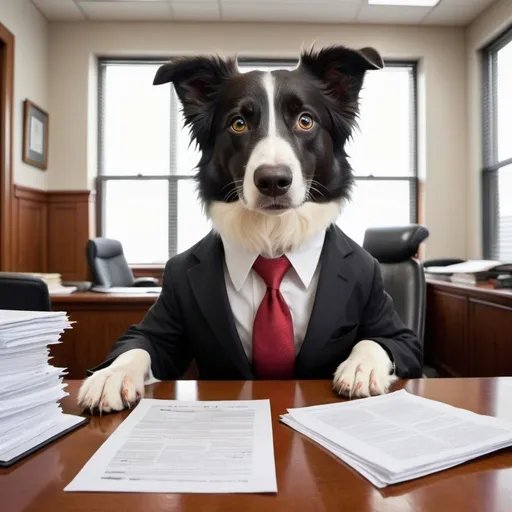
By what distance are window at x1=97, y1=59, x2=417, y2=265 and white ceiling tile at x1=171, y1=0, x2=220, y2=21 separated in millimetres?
637

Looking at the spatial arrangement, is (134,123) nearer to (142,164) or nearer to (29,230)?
(142,164)

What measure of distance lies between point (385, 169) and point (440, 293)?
2.19 meters

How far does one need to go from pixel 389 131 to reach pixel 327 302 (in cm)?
441

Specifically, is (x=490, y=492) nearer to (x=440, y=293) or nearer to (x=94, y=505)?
(x=94, y=505)

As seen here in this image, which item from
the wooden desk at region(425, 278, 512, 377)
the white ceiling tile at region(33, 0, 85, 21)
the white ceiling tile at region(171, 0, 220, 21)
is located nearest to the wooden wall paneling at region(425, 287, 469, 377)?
the wooden desk at region(425, 278, 512, 377)

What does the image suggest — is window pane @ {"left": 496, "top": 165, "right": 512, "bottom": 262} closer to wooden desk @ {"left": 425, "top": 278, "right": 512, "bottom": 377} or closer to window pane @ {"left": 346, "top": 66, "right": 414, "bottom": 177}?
window pane @ {"left": 346, "top": 66, "right": 414, "bottom": 177}

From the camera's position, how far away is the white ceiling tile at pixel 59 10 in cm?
440

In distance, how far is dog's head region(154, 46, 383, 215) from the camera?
1.20 meters

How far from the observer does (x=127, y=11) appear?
457cm

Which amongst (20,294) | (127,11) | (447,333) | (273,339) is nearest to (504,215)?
(447,333)

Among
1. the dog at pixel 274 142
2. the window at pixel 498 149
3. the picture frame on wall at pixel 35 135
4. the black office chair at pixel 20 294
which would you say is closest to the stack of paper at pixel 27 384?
the dog at pixel 274 142

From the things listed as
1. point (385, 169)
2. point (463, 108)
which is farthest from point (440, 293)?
point (463, 108)

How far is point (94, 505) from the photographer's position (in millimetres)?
490

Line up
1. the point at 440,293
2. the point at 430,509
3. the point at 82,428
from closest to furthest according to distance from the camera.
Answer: the point at 430,509 → the point at 82,428 → the point at 440,293
